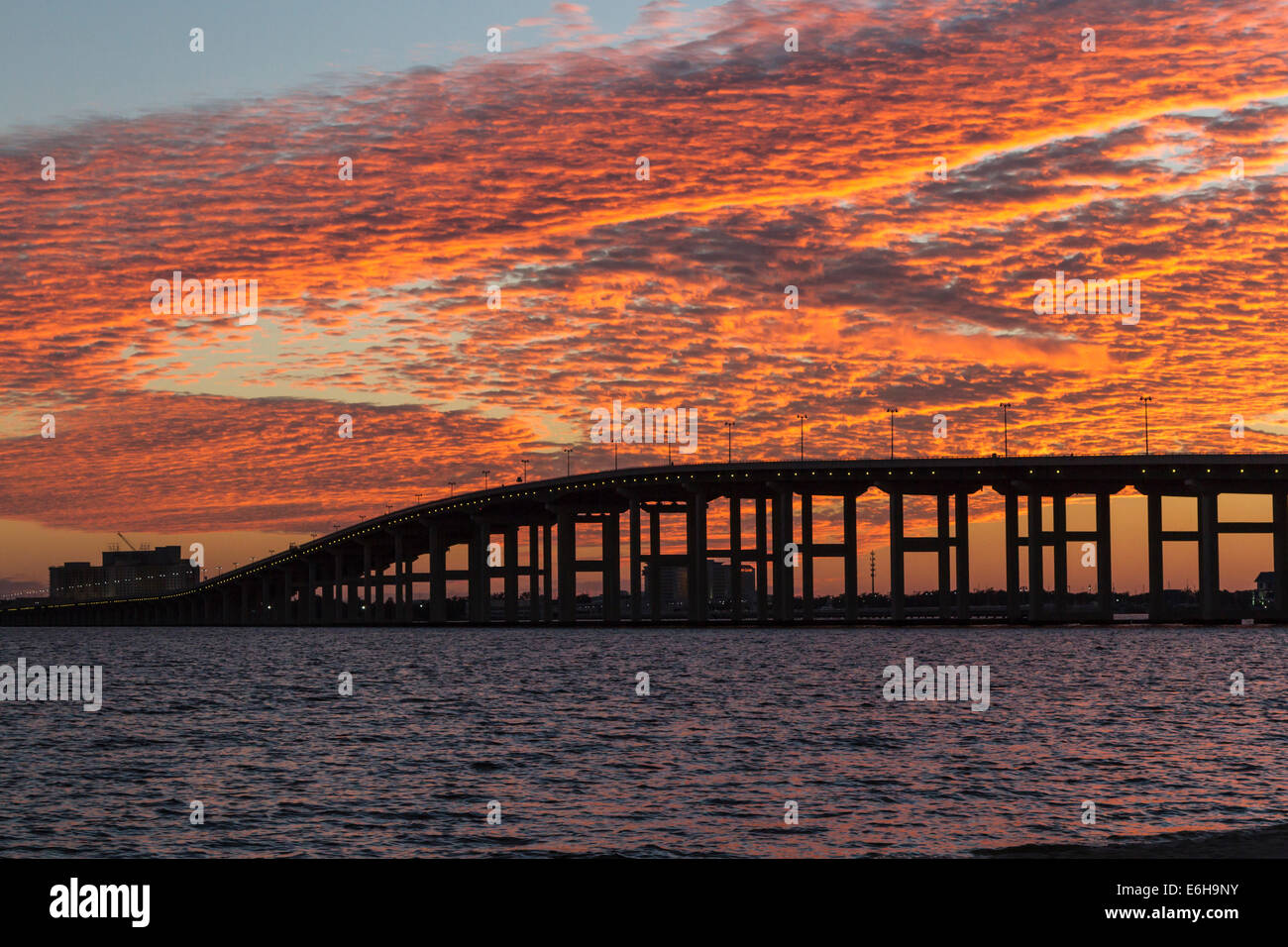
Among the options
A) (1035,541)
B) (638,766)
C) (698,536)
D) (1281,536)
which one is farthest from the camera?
(698,536)

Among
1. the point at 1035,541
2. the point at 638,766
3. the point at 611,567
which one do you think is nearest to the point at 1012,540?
the point at 1035,541

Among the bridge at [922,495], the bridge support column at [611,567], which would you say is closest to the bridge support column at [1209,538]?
the bridge at [922,495]

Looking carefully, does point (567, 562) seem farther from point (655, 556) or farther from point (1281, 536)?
point (1281, 536)

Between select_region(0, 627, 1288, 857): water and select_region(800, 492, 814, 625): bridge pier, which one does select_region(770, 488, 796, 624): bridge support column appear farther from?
select_region(0, 627, 1288, 857): water

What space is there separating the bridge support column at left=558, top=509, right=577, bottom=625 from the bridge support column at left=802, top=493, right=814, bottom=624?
29.7 meters

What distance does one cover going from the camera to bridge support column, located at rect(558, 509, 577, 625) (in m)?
187

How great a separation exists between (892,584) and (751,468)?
22656mm

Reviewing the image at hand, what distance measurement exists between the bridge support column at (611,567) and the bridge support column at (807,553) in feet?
79.3

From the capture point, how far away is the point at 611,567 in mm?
189500

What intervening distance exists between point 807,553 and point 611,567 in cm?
2818

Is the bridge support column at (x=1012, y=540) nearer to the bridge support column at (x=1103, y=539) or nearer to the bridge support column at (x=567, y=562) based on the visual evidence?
the bridge support column at (x=1103, y=539)
